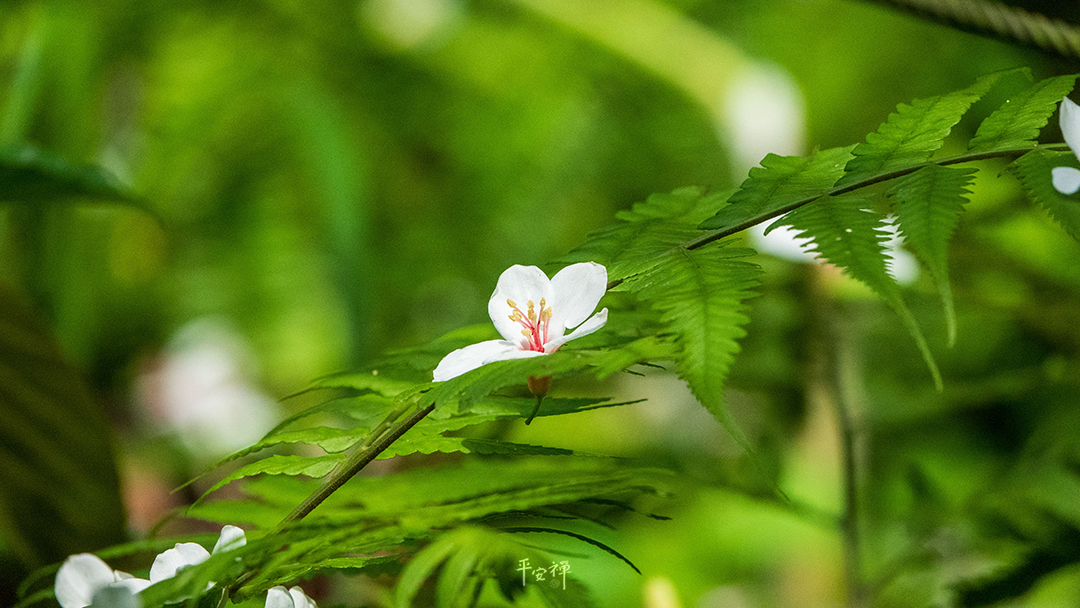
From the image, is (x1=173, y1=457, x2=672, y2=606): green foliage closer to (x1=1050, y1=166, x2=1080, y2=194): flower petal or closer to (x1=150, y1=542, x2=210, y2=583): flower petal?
(x1=150, y1=542, x2=210, y2=583): flower petal

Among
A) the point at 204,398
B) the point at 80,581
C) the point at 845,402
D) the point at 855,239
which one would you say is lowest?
the point at 204,398

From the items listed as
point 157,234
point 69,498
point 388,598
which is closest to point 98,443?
point 69,498

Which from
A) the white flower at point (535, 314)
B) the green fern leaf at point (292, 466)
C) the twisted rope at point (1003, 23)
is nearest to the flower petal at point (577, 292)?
the white flower at point (535, 314)

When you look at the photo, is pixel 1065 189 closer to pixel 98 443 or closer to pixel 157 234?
pixel 98 443

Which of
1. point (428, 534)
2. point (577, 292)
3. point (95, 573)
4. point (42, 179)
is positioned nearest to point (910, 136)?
point (577, 292)

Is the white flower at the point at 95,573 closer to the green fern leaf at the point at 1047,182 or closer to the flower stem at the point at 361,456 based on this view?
the flower stem at the point at 361,456

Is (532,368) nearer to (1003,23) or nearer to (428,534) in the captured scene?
(428,534)
